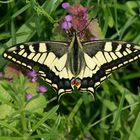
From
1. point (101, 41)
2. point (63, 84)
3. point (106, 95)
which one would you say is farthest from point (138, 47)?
point (106, 95)

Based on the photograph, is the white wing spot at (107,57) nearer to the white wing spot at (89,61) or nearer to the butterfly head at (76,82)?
the white wing spot at (89,61)

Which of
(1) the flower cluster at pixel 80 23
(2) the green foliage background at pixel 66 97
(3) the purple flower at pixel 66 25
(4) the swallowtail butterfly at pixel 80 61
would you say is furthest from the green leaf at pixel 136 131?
(3) the purple flower at pixel 66 25

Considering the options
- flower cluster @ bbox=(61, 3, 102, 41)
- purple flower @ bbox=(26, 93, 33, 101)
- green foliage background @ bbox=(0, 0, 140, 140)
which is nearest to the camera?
green foliage background @ bbox=(0, 0, 140, 140)

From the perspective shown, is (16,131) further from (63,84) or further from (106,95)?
(106,95)

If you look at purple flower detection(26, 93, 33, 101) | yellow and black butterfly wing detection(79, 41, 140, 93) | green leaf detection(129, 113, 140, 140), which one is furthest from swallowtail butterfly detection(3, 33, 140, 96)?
green leaf detection(129, 113, 140, 140)

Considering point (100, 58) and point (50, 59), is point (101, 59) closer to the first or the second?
point (100, 58)

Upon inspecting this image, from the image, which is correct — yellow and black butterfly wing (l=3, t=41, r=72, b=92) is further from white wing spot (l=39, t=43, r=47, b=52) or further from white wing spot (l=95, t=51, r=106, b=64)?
white wing spot (l=95, t=51, r=106, b=64)
